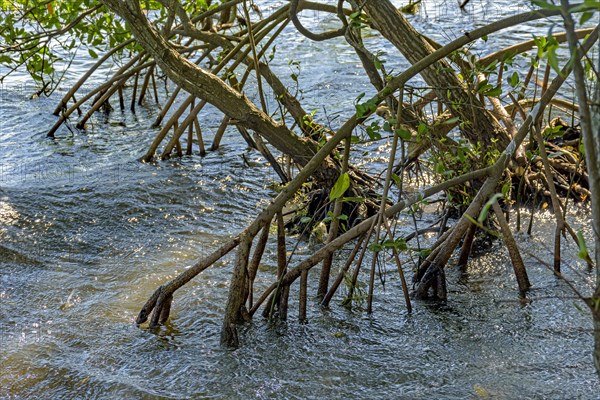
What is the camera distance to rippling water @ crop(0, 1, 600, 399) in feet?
11.6

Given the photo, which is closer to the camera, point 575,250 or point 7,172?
point 575,250

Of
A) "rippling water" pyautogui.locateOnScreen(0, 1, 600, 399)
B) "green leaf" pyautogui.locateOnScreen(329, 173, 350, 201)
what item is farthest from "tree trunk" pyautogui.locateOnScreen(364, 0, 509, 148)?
"green leaf" pyautogui.locateOnScreen(329, 173, 350, 201)

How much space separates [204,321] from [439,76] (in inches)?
72.8

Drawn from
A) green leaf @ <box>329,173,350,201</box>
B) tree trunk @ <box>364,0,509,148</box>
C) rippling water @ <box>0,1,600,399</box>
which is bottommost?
rippling water @ <box>0,1,600,399</box>

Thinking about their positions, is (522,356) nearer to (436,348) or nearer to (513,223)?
(436,348)

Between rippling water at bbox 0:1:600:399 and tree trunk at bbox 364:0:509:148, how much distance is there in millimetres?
752

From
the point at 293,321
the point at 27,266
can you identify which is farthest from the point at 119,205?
the point at 293,321

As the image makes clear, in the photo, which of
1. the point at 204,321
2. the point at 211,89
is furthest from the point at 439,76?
the point at 204,321

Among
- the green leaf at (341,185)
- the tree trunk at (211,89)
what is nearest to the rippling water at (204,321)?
the tree trunk at (211,89)

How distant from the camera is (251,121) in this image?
4711mm

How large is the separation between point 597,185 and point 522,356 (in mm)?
1649

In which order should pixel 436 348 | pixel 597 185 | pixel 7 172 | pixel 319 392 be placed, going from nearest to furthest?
pixel 597 185 → pixel 319 392 → pixel 436 348 → pixel 7 172

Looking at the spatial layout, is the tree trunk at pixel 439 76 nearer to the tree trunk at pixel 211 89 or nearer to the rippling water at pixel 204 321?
the rippling water at pixel 204 321

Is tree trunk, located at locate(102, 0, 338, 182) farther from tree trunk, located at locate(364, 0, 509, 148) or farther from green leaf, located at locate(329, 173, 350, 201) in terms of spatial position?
green leaf, located at locate(329, 173, 350, 201)
